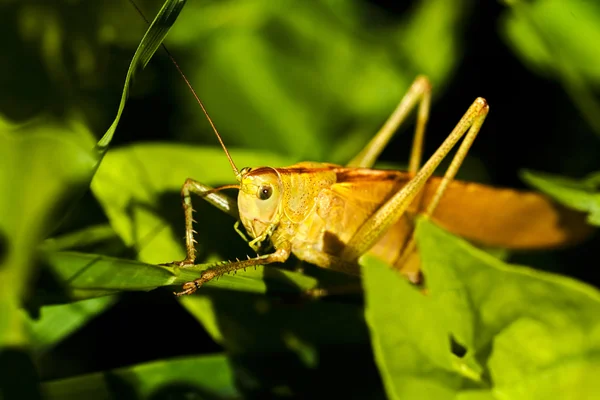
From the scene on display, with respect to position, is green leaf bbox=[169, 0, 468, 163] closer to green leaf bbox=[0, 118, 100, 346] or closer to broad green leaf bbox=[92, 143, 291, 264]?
broad green leaf bbox=[92, 143, 291, 264]

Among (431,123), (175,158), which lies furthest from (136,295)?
(431,123)

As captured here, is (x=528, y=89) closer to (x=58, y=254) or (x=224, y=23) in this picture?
(x=224, y=23)

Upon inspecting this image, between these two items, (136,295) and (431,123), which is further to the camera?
(431,123)

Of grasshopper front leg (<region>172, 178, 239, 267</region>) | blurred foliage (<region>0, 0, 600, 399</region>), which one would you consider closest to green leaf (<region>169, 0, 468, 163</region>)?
blurred foliage (<region>0, 0, 600, 399</region>)

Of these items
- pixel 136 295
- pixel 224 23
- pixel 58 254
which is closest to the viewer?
pixel 58 254

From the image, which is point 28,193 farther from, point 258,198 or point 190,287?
point 258,198

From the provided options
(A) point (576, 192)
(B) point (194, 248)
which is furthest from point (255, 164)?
(A) point (576, 192)
